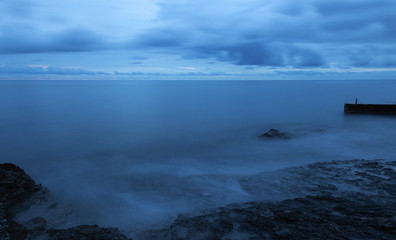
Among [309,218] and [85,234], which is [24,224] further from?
[309,218]

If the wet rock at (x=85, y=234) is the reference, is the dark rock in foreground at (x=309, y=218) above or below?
above

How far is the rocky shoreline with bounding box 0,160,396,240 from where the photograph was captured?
18.9 feet

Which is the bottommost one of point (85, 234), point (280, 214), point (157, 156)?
point (157, 156)

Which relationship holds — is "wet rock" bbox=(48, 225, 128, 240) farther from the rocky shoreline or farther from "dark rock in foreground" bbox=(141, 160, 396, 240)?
"dark rock in foreground" bbox=(141, 160, 396, 240)

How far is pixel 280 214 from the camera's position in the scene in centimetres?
652

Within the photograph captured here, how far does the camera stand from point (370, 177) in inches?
365

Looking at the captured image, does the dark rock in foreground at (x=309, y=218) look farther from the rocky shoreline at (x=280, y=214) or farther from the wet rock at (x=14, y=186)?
the wet rock at (x=14, y=186)

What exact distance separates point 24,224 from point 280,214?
6438 mm

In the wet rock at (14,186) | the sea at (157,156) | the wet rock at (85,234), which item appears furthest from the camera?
the sea at (157,156)

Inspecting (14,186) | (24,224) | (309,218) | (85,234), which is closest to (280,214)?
(309,218)

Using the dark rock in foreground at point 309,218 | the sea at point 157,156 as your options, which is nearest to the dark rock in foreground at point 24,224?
the sea at point 157,156

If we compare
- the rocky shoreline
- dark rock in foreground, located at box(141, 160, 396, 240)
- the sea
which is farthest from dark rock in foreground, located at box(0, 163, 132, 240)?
dark rock in foreground, located at box(141, 160, 396, 240)

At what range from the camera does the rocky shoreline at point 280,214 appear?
5.77 m

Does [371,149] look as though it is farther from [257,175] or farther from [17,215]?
[17,215]
